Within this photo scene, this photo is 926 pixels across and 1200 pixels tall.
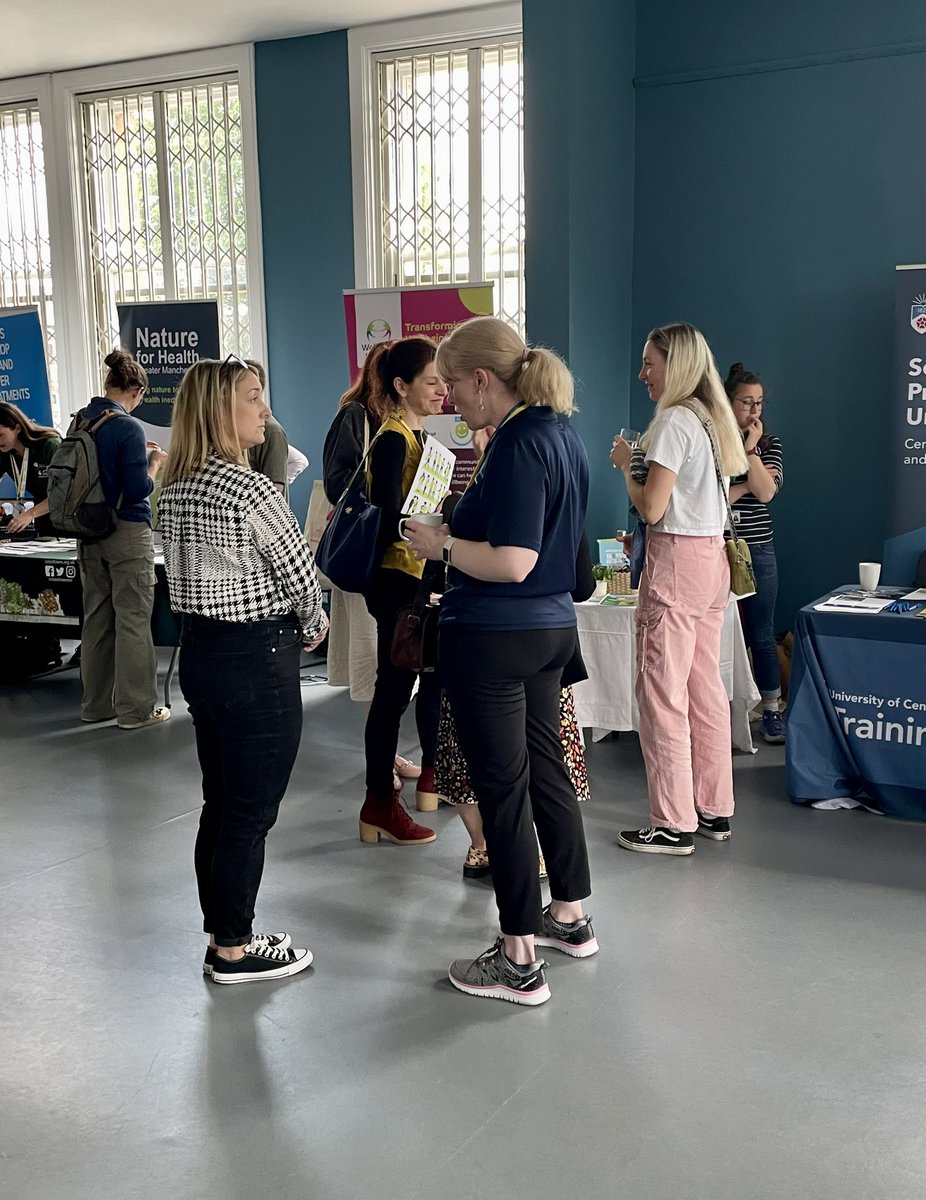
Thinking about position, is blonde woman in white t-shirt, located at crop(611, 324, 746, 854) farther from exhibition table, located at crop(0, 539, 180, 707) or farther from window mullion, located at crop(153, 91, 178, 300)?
window mullion, located at crop(153, 91, 178, 300)

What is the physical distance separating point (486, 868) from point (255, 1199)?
1.40 m

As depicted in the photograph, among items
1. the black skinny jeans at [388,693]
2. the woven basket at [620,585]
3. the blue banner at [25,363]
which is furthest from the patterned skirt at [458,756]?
the blue banner at [25,363]

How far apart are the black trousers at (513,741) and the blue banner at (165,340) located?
4663 mm

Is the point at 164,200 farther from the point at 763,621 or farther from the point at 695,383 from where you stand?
the point at 695,383

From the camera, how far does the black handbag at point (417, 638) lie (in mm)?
2939

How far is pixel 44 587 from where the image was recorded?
17.9ft

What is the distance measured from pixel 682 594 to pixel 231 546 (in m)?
1.43

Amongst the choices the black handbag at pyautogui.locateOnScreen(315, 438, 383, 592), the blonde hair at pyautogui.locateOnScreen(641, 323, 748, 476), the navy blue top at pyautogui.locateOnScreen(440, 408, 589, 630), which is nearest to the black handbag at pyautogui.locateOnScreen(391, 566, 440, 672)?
the black handbag at pyautogui.locateOnScreen(315, 438, 383, 592)

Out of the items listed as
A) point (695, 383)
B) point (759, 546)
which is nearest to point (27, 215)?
point (759, 546)

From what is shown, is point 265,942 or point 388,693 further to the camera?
point 388,693

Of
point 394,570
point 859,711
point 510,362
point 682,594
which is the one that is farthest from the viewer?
point 859,711

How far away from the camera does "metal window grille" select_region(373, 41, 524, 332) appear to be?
6188 mm

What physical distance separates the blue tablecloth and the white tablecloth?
451 mm

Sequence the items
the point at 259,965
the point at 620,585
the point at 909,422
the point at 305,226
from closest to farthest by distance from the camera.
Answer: the point at 259,965 < the point at 620,585 < the point at 909,422 < the point at 305,226
